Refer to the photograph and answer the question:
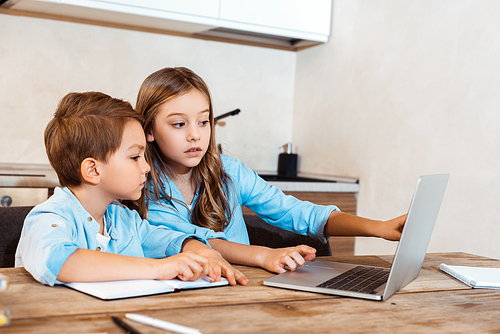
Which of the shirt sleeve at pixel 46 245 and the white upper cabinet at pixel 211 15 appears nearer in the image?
the shirt sleeve at pixel 46 245

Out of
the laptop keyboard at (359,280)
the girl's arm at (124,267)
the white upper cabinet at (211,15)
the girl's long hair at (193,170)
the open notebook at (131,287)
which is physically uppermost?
the white upper cabinet at (211,15)

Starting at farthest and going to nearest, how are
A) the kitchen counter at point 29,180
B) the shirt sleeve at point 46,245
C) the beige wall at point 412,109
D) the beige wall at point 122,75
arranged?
the beige wall at point 122,75
the kitchen counter at point 29,180
the beige wall at point 412,109
the shirt sleeve at point 46,245

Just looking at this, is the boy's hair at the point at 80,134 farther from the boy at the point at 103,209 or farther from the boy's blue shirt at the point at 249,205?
the boy's blue shirt at the point at 249,205

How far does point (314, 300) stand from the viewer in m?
0.73

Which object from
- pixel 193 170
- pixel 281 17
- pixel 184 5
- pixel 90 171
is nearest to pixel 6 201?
pixel 193 170

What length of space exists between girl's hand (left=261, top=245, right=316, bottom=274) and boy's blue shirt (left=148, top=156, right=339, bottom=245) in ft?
0.65

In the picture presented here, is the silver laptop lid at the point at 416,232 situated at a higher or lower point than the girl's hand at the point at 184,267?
higher

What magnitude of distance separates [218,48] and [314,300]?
208 centimetres

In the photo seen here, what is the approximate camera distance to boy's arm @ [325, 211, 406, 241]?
991 millimetres

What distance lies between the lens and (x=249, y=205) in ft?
4.52

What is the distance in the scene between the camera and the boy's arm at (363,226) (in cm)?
99

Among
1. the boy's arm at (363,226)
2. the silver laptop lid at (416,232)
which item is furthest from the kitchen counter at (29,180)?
the silver laptop lid at (416,232)

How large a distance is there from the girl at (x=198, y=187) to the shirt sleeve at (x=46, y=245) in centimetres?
33

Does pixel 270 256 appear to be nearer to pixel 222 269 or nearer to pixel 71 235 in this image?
pixel 222 269
